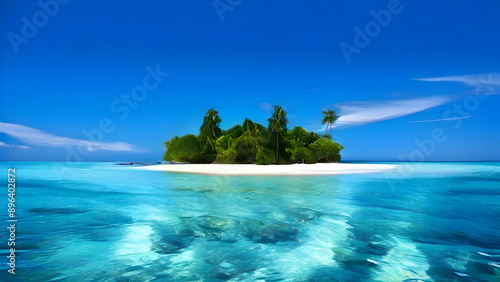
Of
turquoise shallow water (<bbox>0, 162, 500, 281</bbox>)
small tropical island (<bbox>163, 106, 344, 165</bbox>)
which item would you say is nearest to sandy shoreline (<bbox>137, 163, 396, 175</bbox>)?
small tropical island (<bbox>163, 106, 344, 165</bbox>)

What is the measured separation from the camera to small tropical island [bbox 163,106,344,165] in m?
36.5

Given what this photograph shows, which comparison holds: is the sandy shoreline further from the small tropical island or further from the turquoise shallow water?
the turquoise shallow water

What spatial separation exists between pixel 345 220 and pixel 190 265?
4.25m

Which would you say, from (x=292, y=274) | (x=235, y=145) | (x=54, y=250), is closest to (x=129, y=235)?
(x=54, y=250)

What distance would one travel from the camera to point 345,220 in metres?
6.80

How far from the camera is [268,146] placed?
36719 millimetres

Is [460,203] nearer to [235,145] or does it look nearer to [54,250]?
[54,250]

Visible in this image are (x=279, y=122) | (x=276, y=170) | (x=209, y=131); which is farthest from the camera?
(x=209, y=131)

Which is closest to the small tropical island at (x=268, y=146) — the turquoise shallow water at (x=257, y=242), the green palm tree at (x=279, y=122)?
the green palm tree at (x=279, y=122)

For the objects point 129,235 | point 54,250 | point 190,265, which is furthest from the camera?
point 129,235

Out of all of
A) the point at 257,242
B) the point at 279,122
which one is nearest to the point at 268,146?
the point at 279,122

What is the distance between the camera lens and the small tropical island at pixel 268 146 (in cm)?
3647

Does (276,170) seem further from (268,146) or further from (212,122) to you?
(212,122)

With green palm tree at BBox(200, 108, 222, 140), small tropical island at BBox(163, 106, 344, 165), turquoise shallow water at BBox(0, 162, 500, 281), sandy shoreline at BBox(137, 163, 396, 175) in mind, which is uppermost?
green palm tree at BBox(200, 108, 222, 140)
